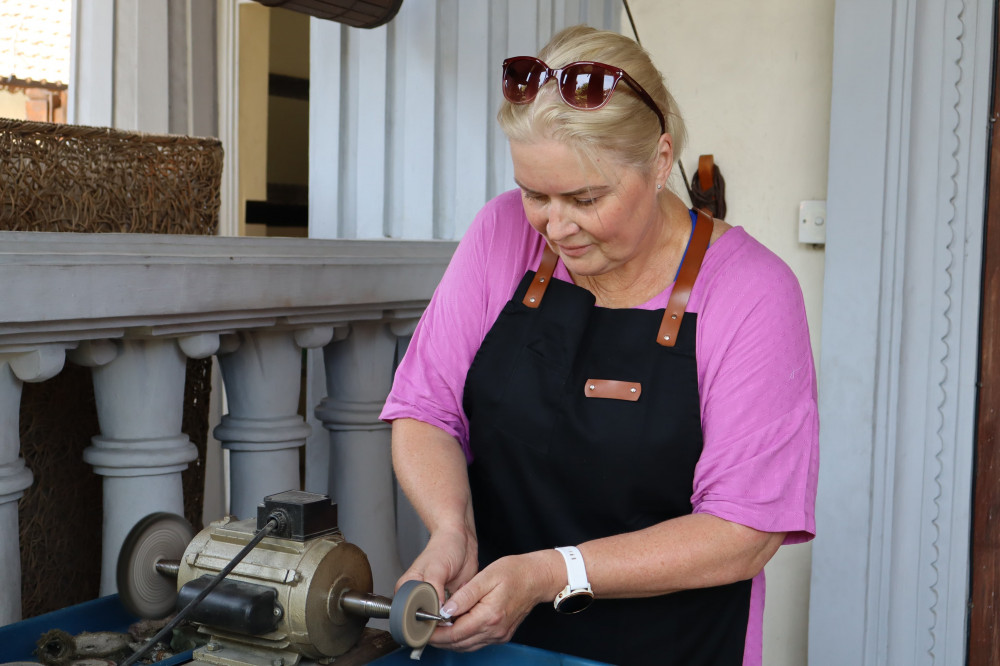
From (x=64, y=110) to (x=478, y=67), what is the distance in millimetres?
2104

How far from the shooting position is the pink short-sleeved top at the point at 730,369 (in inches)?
51.1

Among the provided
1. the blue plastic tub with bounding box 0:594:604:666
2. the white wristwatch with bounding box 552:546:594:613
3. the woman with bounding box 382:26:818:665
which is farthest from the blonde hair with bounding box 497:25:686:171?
the blue plastic tub with bounding box 0:594:604:666

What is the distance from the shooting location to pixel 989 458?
245cm

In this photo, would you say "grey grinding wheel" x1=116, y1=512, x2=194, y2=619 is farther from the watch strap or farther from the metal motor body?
the watch strap

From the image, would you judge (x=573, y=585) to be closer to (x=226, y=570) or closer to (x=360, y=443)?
(x=226, y=570)

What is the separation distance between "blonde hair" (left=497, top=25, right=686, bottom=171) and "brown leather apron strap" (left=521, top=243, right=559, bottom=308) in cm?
24

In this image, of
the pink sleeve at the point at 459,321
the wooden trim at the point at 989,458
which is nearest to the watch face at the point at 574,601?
the pink sleeve at the point at 459,321

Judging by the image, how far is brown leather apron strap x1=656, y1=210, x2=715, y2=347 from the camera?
141 centimetres

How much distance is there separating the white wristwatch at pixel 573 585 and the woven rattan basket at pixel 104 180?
970 mm

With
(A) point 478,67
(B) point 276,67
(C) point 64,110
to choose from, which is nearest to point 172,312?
(A) point 478,67

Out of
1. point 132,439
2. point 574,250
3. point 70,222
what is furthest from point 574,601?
point 70,222

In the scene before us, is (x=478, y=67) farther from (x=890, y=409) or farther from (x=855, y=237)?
(x=890, y=409)

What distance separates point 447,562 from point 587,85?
0.65 meters

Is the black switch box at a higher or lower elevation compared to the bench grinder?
higher
